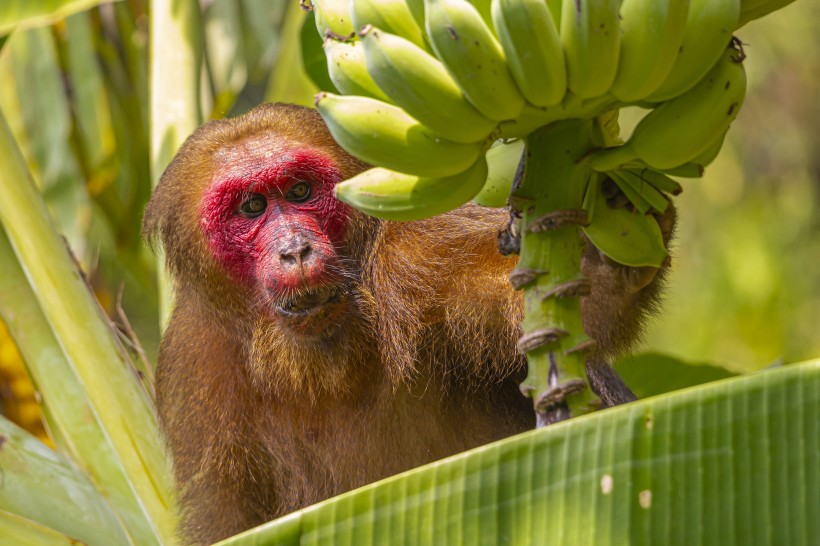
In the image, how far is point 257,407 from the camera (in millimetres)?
3029

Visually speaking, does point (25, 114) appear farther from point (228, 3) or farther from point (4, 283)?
point (4, 283)

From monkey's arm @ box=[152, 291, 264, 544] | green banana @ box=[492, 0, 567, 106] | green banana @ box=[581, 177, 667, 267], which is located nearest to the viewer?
green banana @ box=[492, 0, 567, 106]

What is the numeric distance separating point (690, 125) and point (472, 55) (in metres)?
0.30

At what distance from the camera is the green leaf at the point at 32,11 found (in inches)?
123

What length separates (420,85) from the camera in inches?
49.4

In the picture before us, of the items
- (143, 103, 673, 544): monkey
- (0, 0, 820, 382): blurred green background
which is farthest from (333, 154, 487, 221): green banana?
(0, 0, 820, 382): blurred green background

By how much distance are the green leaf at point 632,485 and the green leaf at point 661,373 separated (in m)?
1.98

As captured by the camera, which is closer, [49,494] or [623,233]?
[623,233]

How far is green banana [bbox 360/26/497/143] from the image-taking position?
4.08 ft

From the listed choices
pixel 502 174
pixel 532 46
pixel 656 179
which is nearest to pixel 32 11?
pixel 502 174

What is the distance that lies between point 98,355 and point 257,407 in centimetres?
50

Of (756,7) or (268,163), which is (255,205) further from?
(756,7)

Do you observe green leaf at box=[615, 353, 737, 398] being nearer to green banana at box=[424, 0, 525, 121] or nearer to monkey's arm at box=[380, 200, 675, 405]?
monkey's arm at box=[380, 200, 675, 405]

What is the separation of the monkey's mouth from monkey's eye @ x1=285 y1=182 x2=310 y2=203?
1.05ft
